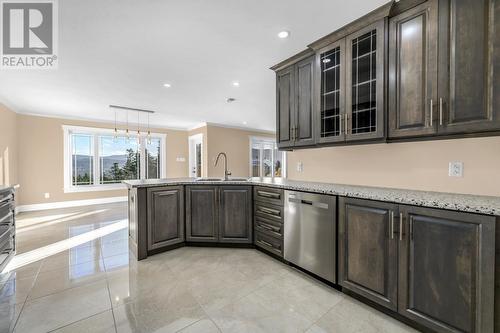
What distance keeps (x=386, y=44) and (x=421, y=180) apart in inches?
50.7

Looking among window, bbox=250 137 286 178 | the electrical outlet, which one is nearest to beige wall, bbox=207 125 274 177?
window, bbox=250 137 286 178

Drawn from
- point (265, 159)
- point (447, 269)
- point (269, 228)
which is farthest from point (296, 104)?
point (265, 159)

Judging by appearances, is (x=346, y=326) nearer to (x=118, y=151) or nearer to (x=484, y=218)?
(x=484, y=218)

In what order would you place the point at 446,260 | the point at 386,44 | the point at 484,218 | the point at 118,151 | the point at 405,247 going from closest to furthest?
the point at 484,218
the point at 446,260
the point at 405,247
the point at 386,44
the point at 118,151

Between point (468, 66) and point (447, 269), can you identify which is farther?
point (468, 66)

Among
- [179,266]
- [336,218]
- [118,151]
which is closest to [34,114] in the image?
[118,151]

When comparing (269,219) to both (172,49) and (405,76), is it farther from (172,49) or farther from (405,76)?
(172,49)

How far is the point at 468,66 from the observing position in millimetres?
1497

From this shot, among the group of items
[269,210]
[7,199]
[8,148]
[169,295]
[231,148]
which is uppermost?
[231,148]

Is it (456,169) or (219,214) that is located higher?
(456,169)

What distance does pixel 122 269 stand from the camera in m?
2.45

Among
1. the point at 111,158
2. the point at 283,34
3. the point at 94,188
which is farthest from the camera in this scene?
the point at 111,158

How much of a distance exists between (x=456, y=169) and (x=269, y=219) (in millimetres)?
1867

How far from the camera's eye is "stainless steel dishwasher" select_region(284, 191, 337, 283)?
2008 millimetres
